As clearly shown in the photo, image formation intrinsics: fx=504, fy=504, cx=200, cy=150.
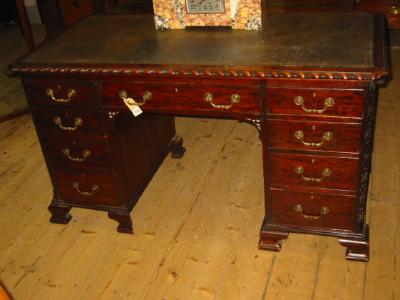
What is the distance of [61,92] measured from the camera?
7.26 ft

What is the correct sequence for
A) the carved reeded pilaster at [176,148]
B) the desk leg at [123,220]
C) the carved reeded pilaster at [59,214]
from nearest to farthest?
the desk leg at [123,220], the carved reeded pilaster at [59,214], the carved reeded pilaster at [176,148]

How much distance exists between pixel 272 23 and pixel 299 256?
109 cm

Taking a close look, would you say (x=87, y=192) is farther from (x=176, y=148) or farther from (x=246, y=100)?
(x=246, y=100)

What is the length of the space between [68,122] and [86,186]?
355 millimetres

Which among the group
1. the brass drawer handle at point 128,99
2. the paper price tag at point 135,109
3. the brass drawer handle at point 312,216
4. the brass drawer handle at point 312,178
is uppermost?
the brass drawer handle at point 128,99

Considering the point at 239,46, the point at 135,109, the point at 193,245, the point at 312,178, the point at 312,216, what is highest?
the point at 239,46

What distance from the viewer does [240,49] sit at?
209 cm

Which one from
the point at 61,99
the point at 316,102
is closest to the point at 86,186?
the point at 61,99

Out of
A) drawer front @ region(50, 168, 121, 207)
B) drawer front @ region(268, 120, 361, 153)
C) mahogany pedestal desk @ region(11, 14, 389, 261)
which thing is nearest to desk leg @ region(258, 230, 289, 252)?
mahogany pedestal desk @ region(11, 14, 389, 261)

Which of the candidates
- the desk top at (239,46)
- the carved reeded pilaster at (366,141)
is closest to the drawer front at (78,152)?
the desk top at (239,46)

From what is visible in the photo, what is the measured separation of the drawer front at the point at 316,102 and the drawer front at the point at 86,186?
2.92 ft

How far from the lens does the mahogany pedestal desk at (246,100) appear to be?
75.2 inches

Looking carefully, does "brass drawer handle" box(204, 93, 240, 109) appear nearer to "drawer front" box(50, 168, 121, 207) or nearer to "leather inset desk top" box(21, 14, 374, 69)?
"leather inset desk top" box(21, 14, 374, 69)

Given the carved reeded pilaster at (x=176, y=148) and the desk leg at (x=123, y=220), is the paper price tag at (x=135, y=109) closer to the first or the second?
the desk leg at (x=123, y=220)
